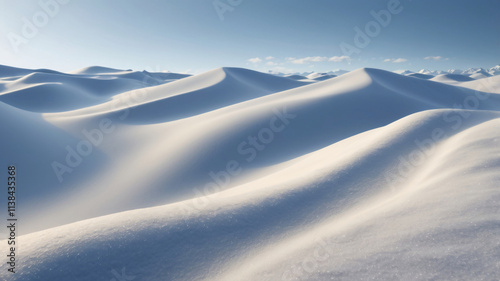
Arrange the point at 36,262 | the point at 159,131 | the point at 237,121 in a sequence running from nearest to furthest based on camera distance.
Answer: the point at 36,262
the point at 237,121
the point at 159,131

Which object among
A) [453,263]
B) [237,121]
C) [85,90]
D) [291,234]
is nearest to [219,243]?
[291,234]

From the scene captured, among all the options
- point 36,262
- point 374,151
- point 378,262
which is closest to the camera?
point 378,262

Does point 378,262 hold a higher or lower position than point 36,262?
lower

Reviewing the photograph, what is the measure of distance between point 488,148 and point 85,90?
4562 cm

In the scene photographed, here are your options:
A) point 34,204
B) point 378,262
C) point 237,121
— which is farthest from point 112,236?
point 237,121

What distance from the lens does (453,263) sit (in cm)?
187

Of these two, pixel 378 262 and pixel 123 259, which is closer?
pixel 378 262

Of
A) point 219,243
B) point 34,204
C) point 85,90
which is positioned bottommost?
point 219,243

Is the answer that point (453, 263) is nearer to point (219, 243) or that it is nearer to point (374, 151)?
point (219, 243)

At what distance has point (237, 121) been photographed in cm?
1177

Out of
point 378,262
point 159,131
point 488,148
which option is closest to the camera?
point 378,262

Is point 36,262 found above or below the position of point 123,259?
above

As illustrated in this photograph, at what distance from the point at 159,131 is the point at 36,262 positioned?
10859mm

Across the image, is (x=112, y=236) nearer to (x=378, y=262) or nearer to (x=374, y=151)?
(x=378, y=262)
